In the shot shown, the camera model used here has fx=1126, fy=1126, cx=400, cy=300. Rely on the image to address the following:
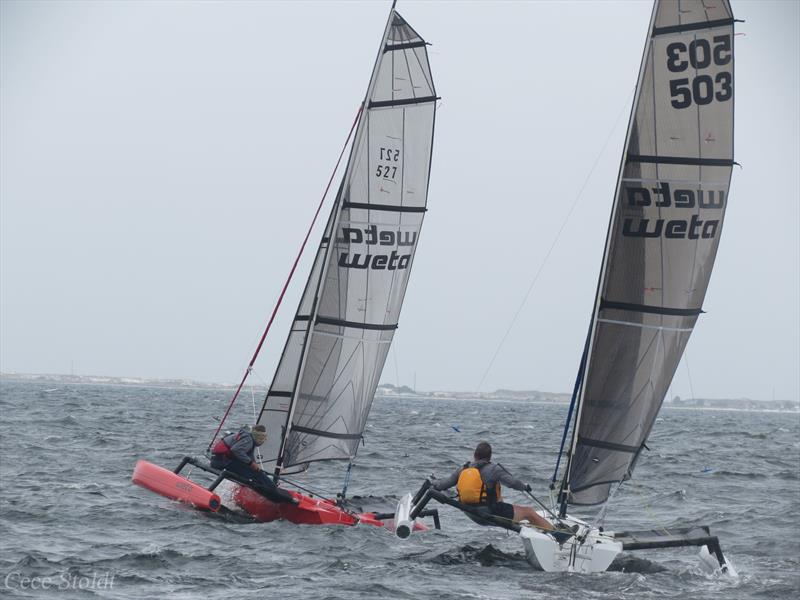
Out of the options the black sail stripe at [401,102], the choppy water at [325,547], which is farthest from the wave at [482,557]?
the black sail stripe at [401,102]

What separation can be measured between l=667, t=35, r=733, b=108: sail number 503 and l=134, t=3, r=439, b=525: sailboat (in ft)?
14.8

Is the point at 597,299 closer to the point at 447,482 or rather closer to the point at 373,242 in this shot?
the point at 447,482

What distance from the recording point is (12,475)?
1986cm

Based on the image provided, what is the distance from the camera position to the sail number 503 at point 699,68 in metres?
13.1

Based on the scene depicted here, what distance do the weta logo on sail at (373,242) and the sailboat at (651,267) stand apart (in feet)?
13.1

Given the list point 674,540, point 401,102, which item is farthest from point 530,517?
point 401,102

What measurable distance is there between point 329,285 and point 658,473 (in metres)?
13.9

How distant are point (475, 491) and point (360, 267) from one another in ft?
14.6

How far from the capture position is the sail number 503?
1308cm

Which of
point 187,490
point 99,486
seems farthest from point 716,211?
point 99,486

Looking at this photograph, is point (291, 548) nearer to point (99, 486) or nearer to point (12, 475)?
point (99, 486)

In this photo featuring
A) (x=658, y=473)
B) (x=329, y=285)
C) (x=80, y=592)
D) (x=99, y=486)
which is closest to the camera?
(x=80, y=592)

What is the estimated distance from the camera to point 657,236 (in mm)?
13516

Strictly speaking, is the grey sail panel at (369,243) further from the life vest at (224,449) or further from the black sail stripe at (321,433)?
the life vest at (224,449)
